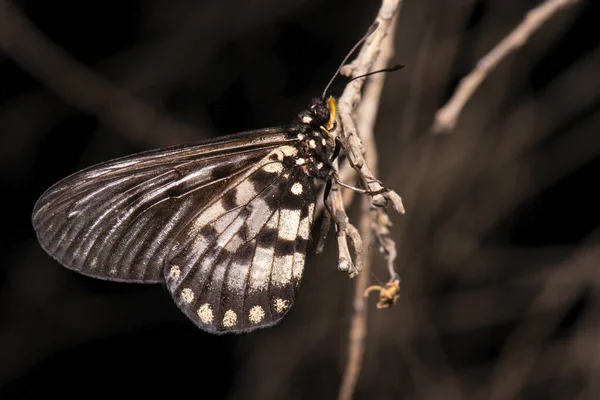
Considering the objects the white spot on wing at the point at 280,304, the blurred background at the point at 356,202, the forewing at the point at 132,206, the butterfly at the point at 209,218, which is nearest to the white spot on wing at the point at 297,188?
the butterfly at the point at 209,218

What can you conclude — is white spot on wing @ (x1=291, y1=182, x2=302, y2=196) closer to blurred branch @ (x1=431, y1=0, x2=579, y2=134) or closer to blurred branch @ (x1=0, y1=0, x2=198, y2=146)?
blurred branch @ (x1=431, y1=0, x2=579, y2=134)

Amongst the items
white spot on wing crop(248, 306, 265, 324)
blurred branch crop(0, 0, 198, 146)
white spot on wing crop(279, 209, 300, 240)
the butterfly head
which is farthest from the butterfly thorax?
blurred branch crop(0, 0, 198, 146)

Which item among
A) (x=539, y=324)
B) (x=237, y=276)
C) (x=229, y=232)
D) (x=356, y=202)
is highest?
(x=356, y=202)

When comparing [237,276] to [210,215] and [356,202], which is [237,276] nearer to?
[210,215]

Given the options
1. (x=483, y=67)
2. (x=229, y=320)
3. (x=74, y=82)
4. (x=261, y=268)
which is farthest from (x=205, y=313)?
(x=74, y=82)

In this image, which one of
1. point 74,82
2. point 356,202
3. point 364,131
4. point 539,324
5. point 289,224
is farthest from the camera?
point 539,324

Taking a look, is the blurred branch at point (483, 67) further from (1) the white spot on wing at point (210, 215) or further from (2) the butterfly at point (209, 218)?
(1) the white spot on wing at point (210, 215)

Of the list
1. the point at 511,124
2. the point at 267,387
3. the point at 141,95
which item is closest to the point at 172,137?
the point at 141,95
